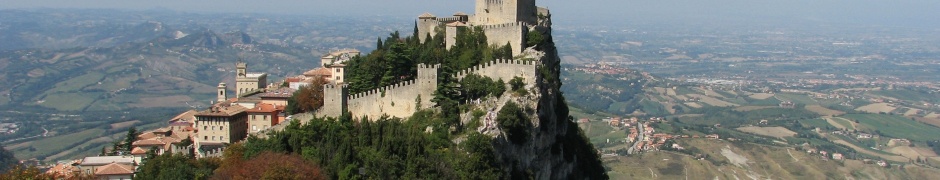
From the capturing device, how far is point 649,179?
109 metres

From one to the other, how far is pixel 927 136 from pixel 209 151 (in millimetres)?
153766

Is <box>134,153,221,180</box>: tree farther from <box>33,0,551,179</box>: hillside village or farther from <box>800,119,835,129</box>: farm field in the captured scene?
<box>800,119,835,129</box>: farm field

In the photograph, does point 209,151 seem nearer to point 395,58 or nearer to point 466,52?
point 395,58

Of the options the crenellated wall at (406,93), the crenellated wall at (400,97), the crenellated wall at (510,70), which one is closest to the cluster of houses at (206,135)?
the crenellated wall at (406,93)

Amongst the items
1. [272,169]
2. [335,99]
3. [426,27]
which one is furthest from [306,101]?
[272,169]

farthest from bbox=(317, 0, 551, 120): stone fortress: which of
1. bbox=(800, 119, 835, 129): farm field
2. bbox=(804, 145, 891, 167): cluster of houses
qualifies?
bbox=(800, 119, 835, 129): farm field

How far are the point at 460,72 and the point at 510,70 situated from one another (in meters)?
2.67

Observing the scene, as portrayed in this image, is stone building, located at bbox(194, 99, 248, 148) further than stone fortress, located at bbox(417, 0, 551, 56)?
Yes

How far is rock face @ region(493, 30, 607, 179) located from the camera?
43.5m

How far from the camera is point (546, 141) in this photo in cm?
4719

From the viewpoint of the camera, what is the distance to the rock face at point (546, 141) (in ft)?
143

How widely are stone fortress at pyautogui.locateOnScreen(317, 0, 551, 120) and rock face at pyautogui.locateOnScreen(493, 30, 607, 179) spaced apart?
1147 mm

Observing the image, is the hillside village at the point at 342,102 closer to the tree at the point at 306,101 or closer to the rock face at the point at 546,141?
the tree at the point at 306,101

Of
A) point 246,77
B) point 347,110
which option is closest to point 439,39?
point 347,110
